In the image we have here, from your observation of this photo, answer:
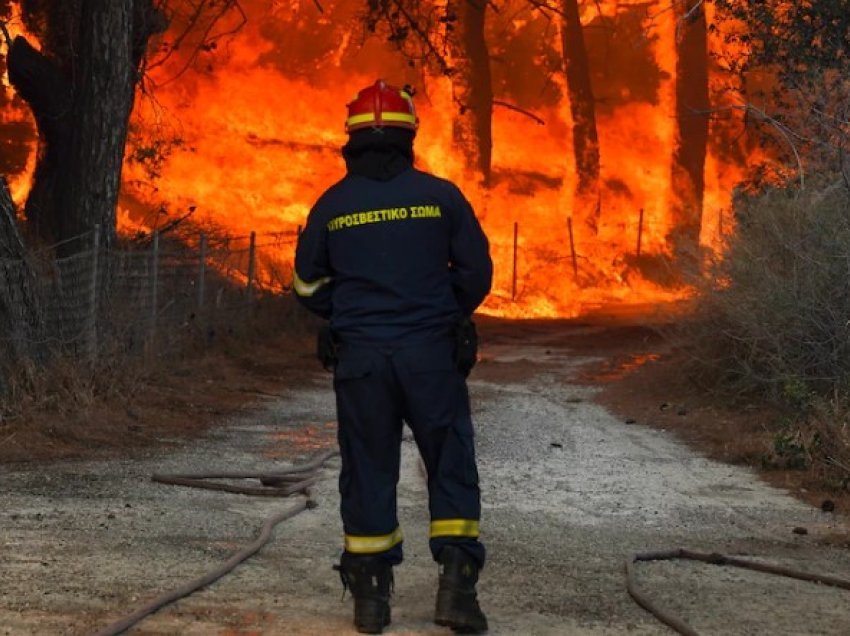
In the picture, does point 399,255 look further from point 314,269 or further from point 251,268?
point 251,268

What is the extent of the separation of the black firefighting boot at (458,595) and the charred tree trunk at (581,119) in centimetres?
3061

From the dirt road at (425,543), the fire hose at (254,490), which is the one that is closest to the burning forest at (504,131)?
the dirt road at (425,543)

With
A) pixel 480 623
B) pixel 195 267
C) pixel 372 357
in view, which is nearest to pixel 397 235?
pixel 372 357

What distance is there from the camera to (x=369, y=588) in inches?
231

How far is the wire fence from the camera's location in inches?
477

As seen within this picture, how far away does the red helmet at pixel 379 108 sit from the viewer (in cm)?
601

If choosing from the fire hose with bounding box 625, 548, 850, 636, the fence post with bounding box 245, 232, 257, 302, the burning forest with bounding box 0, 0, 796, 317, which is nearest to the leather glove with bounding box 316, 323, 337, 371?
the fire hose with bounding box 625, 548, 850, 636

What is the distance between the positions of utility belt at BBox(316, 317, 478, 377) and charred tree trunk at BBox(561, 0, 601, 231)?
1196 inches

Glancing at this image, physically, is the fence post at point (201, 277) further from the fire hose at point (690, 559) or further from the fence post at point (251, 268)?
the fire hose at point (690, 559)

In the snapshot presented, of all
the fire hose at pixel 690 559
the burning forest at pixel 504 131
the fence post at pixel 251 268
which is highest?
the burning forest at pixel 504 131

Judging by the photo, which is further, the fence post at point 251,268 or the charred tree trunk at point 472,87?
the charred tree trunk at point 472,87

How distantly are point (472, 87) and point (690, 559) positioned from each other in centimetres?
2529

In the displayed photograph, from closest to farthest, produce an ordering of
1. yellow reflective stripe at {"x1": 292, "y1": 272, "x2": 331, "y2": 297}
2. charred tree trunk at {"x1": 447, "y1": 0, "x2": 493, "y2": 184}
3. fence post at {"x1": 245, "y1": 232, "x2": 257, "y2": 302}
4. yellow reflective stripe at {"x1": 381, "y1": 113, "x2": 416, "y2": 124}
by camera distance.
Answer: yellow reflective stripe at {"x1": 381, "y1": 113, "x2": 416, "y2": 124}, yellow reflective stripe at {"x1": 292, "y1": 272, "x2": 331, "y2": 297}, fence post at {"x1": 245, "y1": 232, "x2": 257, "y2": 302}, charred tree trunk at {"x1": 447, "y1": 0, "x2": 493, "y2": 184}

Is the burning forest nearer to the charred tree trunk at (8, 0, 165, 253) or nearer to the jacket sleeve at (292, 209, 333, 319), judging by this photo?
the charred tree trunk at (8, 0, 165, 253)
